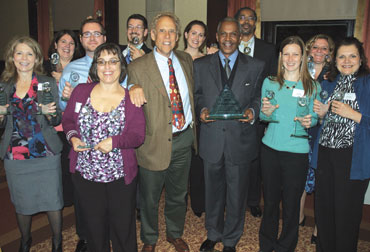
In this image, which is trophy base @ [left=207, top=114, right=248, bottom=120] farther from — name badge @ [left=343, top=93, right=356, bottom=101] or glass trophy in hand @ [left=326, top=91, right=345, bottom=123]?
name badge @ [left=343, top=93, right=356, bottom=101]

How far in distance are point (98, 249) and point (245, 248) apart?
141 centimetres

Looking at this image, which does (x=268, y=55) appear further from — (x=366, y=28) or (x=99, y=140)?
(x=366, y=28)

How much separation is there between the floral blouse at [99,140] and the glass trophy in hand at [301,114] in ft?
4.25

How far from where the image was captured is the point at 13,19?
895cm

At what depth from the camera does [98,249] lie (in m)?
2.32

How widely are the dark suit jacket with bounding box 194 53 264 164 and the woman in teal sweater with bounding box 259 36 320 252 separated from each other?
0.13 m

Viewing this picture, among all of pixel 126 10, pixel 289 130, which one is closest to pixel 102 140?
pixel 289 130

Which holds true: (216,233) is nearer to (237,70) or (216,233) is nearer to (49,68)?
(237,70)

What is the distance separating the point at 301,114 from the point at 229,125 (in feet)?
1.92

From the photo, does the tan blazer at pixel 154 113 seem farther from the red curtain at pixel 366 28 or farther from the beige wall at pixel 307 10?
the red curtain at pixel 366 28

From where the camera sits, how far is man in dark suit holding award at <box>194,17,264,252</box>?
2574 millimetres

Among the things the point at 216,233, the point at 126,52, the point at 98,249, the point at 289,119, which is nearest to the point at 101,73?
the point at 126,52

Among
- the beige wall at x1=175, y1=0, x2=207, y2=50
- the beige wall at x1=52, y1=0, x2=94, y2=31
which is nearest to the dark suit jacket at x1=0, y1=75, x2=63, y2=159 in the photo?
the beige wall at x1=175, y1=0, x2=207, y2=50

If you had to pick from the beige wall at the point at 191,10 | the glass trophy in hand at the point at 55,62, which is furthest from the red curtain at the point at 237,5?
the glass trophy in hand at the point at 55,62
